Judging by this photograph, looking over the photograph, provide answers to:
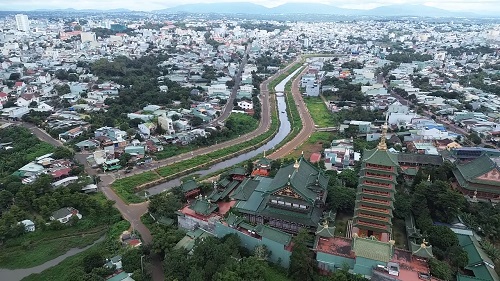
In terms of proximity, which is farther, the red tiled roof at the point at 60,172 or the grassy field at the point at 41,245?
the red tiled roof at the point at 60,172

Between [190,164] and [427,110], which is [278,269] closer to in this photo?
[190,164]

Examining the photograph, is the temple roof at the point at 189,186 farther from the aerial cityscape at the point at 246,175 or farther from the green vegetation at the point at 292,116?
the green vegetation at the point at 292,116

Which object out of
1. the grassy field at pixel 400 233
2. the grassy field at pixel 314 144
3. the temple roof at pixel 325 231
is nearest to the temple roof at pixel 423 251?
the grassy field at pixel 400 233

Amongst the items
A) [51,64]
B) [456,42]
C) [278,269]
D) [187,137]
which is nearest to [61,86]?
[51,64]

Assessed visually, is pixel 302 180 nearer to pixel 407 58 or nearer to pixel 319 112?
pixel 319 112

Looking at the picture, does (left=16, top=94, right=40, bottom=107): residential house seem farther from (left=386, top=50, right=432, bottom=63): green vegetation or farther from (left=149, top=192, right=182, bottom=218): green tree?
(left=386, top=50, right=432, bottom=63): green vegetation

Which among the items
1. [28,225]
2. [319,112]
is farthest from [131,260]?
[319,112]
